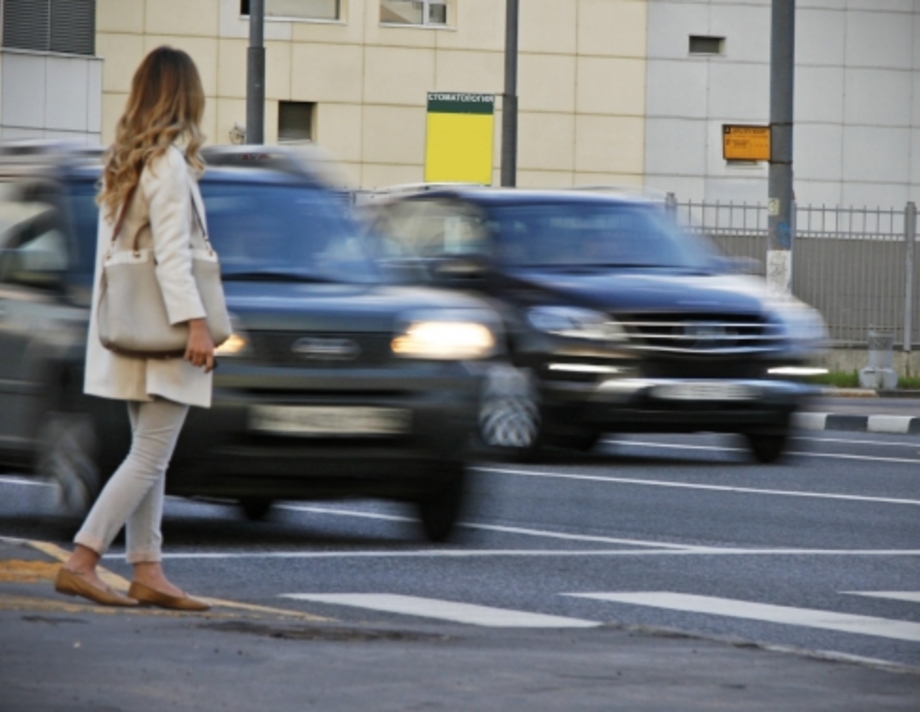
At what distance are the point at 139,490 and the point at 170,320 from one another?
0.54m

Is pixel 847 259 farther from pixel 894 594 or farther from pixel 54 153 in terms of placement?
pixel 894 594

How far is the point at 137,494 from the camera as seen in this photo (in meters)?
7.96

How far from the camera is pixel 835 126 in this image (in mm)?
47750

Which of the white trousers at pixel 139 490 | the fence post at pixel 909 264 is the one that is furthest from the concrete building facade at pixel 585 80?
the white trousers at pixel 139 490

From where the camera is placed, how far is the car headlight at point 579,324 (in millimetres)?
15703

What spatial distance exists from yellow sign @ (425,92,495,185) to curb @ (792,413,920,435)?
27.1ft

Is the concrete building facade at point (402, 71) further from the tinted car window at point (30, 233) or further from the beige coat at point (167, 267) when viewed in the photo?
the beige coat at point (167, 267)

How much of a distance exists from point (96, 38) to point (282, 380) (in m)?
33.9

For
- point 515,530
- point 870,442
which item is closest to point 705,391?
point 515,530

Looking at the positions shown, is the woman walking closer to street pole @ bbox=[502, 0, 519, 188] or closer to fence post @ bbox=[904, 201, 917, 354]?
street pole @ bbox=[502, 0, 519, 188]

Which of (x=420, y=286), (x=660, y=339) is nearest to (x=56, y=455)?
(x=420, y=286)

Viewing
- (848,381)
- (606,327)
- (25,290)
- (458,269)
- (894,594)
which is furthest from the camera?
(848,381)

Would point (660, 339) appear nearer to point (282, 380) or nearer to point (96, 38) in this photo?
point (282, 380)

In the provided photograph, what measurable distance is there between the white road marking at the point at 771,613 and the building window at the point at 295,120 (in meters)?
36.5
